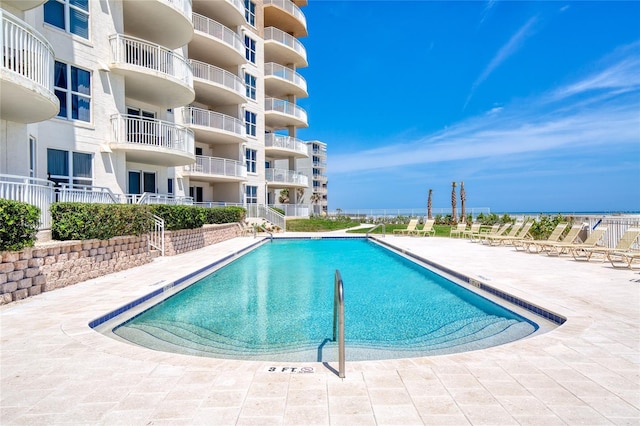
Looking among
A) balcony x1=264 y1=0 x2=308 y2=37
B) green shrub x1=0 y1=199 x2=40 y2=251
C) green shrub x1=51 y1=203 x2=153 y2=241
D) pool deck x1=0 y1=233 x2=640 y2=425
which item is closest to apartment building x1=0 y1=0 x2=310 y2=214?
balcony x1=264 y1=0 x2=308 y2=37

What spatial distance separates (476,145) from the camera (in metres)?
41.5

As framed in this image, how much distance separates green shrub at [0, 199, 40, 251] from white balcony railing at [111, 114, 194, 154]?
783 cm

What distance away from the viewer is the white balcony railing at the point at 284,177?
31.3m

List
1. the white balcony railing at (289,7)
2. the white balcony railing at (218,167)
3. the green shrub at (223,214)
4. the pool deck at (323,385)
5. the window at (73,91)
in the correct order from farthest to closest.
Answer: the white balcony railing at (289,7)
the white balcony railing at (218,167)
the green shrub at (223,214)
the window at (73,91)
the pool deck at (323,385)

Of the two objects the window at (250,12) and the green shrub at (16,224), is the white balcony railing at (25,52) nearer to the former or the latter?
the green shrub at (16,224)

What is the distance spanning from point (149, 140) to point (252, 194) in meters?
14.2

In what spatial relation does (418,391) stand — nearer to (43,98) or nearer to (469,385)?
(469,385)

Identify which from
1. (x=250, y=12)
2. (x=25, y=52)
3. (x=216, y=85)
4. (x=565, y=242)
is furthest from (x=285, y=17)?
(x=565, y=242)

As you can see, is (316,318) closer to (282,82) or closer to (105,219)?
(105,219)

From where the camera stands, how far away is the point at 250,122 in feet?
93.9

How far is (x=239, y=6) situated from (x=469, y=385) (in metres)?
28.0

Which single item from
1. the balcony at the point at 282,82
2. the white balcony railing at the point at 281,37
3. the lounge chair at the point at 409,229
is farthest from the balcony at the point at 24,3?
the white balcony railing at the point at 281,37

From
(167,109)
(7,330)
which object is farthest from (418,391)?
(167,109)

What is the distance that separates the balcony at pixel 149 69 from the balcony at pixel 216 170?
5.91 meters
